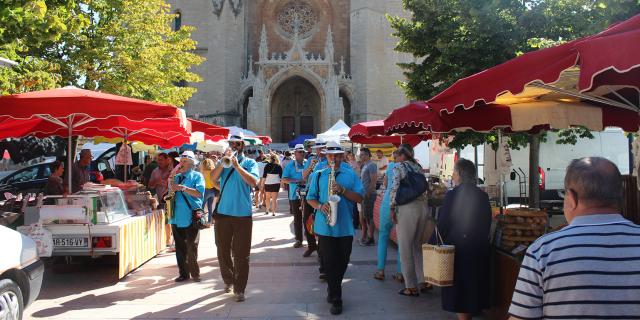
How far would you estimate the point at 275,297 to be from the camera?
5902 mm

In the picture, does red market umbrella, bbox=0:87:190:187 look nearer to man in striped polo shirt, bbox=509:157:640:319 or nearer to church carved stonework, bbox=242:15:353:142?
man in striped polo shirt, bbox=509:157:640:319

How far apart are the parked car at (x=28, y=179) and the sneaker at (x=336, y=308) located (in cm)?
1154

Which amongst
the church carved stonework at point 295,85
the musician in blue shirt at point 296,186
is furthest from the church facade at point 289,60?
the musician in blue shirt at point 296,186

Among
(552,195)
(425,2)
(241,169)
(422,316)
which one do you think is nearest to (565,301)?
(422,316)

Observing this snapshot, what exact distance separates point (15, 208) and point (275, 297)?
4.77m

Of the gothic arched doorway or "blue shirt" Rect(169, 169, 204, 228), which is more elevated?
the gothic arched doorway

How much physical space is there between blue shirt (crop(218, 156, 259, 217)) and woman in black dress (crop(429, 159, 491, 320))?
2436mm

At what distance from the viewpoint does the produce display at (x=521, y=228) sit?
15.9ft

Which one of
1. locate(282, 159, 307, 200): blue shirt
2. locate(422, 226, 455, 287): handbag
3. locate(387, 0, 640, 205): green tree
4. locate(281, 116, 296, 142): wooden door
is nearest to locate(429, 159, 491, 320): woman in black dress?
locate(422, 226, 455, 287): handbag

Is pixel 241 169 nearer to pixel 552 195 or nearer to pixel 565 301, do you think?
pixel 565 301

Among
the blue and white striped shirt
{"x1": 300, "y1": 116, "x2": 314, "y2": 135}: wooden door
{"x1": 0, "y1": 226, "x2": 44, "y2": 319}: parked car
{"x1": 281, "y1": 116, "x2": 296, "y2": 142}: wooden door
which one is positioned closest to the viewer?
the blue and white striped shirt

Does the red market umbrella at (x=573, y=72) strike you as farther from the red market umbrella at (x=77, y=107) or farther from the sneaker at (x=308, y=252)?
the sneaker at (x=308, y=252)

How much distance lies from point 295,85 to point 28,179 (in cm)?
2366

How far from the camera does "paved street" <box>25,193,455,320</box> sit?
530 centimetres
